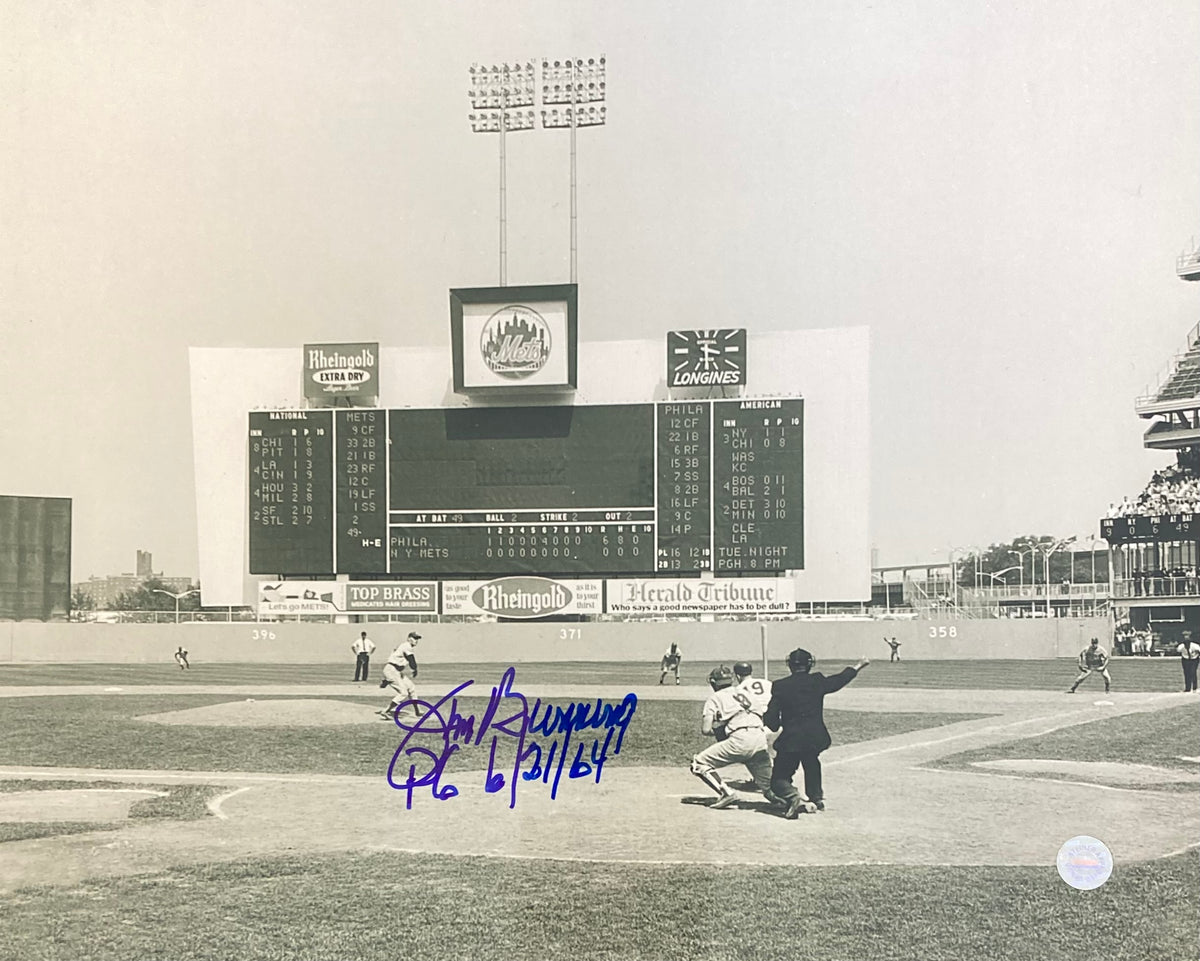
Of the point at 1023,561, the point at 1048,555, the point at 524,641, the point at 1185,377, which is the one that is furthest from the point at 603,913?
the point at 1023,561

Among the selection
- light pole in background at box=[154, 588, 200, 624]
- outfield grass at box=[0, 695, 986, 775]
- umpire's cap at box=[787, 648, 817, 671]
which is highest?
light pole in background at box=[154, 588, 200, 624]

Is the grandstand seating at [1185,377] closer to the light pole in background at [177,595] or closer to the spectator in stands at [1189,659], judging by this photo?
the spectator in stands at [1189,659]

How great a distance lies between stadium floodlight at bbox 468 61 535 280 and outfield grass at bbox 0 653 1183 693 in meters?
3.22

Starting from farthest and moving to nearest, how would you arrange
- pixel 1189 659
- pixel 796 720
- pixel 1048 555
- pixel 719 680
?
pixel 1189 659, pixel 1048 555, pixel 719 680, pixel 796 720

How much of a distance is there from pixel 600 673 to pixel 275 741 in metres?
2.80

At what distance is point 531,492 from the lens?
30.3 feet

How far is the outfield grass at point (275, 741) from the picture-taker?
852 cm

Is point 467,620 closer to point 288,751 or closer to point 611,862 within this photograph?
point 288,751

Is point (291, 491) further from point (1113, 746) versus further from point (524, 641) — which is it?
point (1113, 746)

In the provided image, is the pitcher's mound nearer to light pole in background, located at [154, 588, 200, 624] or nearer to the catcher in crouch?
light pole in background, located at [154, 588, 200, 624]

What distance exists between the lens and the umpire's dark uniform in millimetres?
6875

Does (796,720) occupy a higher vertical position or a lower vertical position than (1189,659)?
higher
